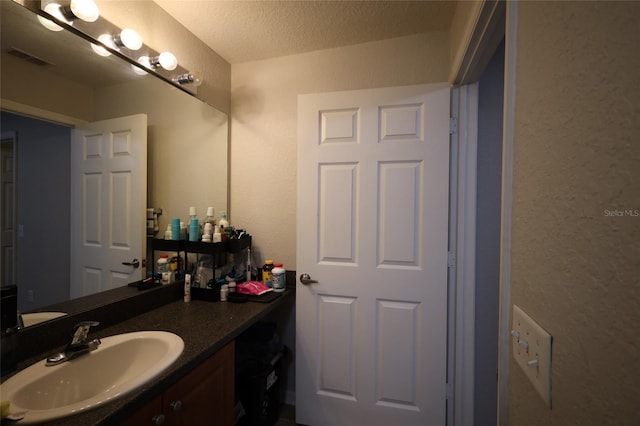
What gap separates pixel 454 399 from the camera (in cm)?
149

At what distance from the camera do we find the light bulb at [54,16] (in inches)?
38.5

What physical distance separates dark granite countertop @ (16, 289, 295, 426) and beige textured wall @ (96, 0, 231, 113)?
4.19 feet

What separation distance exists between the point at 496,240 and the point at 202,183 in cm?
179

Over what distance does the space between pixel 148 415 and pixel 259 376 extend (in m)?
0.75

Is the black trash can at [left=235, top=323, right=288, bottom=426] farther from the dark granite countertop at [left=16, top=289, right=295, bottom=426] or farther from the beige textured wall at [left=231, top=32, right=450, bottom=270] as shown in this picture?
the beige textured wall at [left=231, top=32, right=450, bottom=270]

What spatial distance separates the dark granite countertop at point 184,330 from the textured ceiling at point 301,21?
1572mm

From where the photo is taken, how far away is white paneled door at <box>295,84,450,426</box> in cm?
149

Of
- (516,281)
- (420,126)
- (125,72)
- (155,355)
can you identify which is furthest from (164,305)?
(420,126)

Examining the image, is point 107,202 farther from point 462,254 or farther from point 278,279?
point 462,254

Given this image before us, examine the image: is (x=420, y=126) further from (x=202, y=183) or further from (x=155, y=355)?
(x=155, y=355)

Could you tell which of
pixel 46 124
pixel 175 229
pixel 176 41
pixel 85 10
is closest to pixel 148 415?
pixel 175 229

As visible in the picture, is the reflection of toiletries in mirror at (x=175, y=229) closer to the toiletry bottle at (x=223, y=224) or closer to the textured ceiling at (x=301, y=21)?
the toiletry bottle at (x=223, y=224)

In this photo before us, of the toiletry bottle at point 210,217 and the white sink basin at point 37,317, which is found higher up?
the toiletry bottle at point 210,217

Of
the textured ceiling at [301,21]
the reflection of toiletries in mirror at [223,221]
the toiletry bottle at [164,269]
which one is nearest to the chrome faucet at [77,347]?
the toiletry bottle at [164,269]
